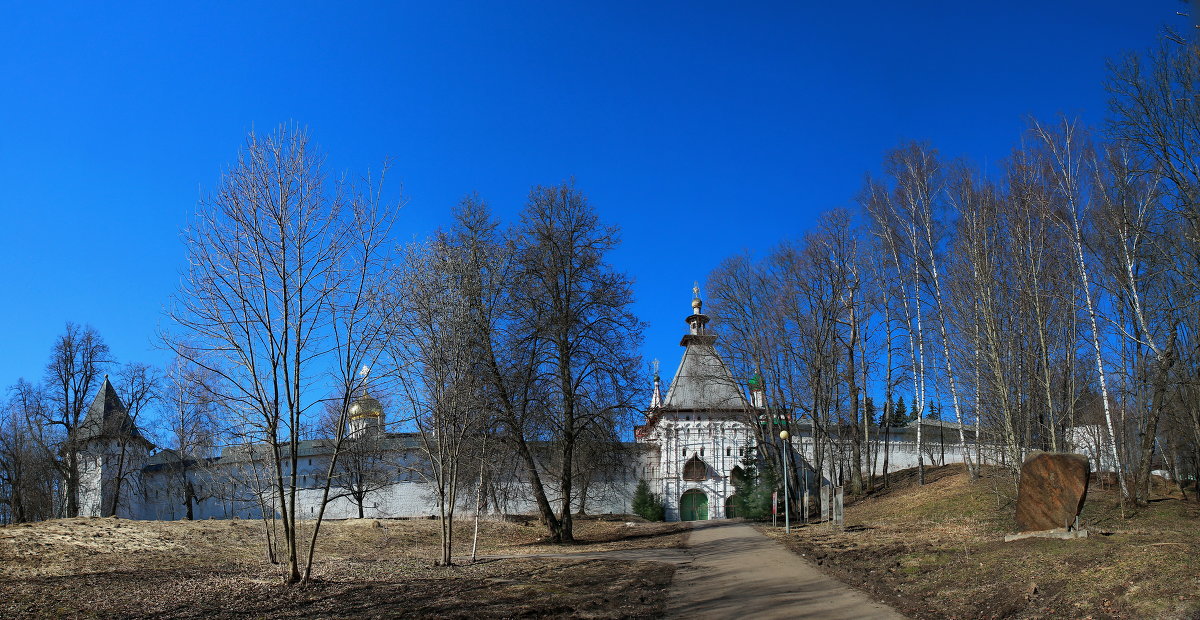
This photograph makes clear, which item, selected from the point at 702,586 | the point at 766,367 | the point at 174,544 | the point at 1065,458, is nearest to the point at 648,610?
the point at 702,586

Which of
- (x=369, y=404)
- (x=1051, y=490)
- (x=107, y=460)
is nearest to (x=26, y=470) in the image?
(x=107, y=460)

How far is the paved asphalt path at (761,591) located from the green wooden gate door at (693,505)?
27716 millimetres

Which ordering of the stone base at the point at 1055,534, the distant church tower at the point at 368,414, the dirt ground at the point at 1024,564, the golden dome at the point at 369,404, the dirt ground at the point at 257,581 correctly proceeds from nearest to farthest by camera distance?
the dirt ground at the point at 1024,564 → the dirt ground at the point at 257,581 → the stone base at the point at 1055,534 → the golden dome at the point at 369,404 → the distant church tower at the point at 368,414

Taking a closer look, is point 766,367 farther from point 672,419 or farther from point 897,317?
point 672,419

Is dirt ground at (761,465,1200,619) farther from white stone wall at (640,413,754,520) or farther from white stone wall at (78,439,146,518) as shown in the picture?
white stone wall at (78,439,146,518)

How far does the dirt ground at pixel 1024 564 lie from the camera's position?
8164 mm

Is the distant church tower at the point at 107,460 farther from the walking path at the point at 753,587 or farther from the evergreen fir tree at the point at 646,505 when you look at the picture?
the walking path at the point at 753,587

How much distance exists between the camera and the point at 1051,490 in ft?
40.7

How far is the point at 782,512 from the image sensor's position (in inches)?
1273

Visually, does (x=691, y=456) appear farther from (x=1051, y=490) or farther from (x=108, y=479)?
(x=1051, y=490)

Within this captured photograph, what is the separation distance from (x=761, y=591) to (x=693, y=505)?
34.1 metres

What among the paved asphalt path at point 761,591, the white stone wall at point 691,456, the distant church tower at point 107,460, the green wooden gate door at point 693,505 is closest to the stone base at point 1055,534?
the paved asphalt path at point 761,591

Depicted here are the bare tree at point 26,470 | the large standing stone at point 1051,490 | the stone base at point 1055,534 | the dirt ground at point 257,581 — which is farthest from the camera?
the bare tree at point 26,470

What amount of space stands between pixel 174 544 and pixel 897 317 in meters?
26.2
